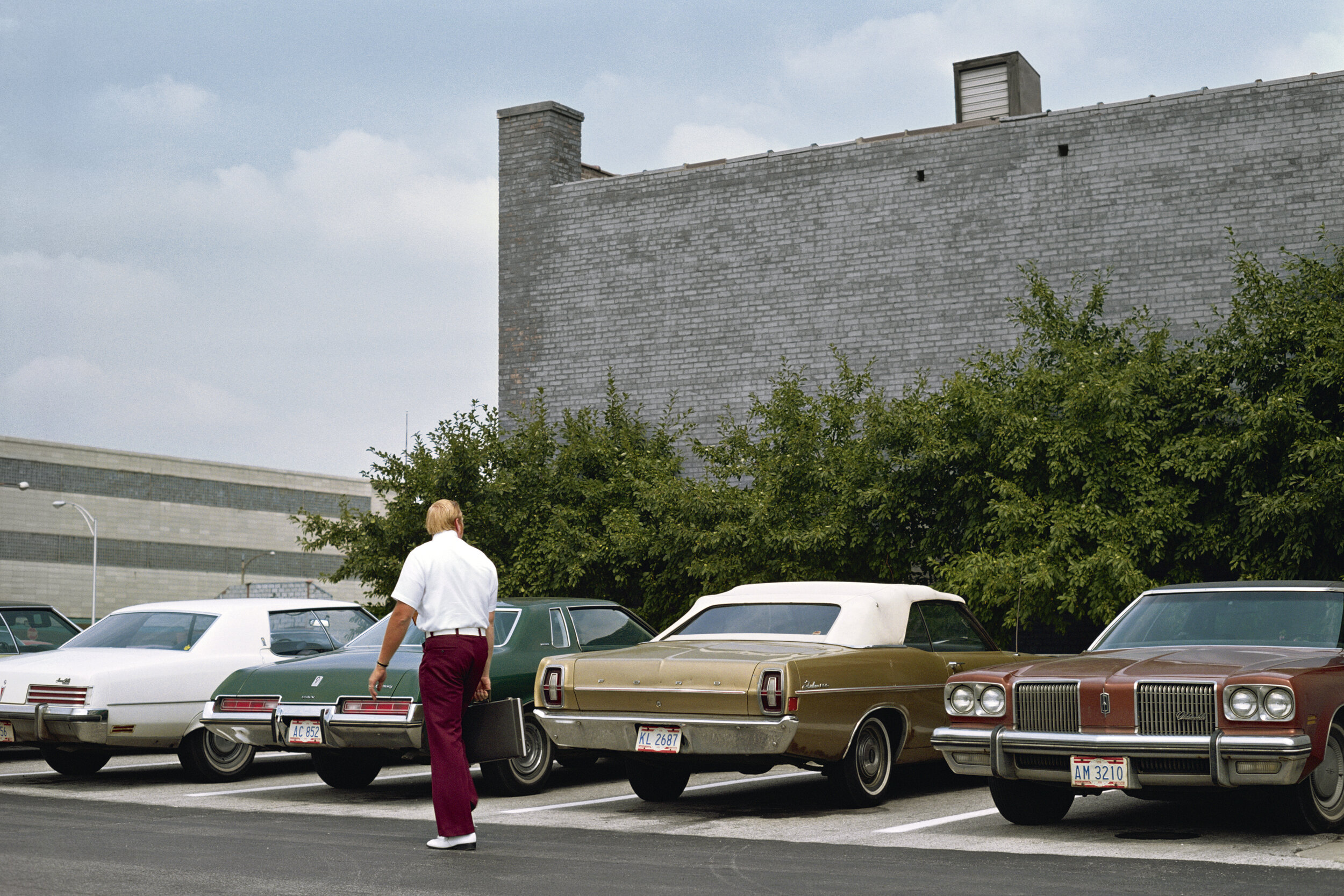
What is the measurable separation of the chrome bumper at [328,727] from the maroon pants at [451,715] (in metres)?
2.11

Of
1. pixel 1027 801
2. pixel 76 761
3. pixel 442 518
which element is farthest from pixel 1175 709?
pixel 76 761

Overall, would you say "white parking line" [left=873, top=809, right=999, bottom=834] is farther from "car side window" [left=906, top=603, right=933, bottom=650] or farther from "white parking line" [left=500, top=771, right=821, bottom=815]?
"white parking line" [left=500, top=771, right=821, bottom=815]

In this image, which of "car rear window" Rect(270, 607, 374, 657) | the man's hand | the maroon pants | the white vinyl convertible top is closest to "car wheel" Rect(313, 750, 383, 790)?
"car rear window" Rect(270, 607, 374, 657)

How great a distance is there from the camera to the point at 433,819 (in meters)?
9.55

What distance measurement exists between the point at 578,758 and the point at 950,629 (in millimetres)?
2869

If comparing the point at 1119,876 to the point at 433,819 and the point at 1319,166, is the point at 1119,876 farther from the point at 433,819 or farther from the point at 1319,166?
the point at 1319,166

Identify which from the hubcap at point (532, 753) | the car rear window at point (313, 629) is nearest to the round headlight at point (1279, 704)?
the hubcap at point (532, 753)

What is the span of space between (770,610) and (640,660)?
51.2 inches

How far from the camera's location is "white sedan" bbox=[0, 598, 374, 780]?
1164 centimetres

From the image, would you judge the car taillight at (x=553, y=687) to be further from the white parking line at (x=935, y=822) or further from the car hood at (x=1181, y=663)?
the car hood at (x=1181, y=663)

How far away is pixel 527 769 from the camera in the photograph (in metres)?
10.8

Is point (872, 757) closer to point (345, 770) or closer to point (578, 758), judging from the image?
point (578, 758)

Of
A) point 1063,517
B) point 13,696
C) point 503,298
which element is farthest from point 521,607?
point 503,298

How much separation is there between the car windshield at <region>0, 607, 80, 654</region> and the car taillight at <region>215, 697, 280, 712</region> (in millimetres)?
4641
